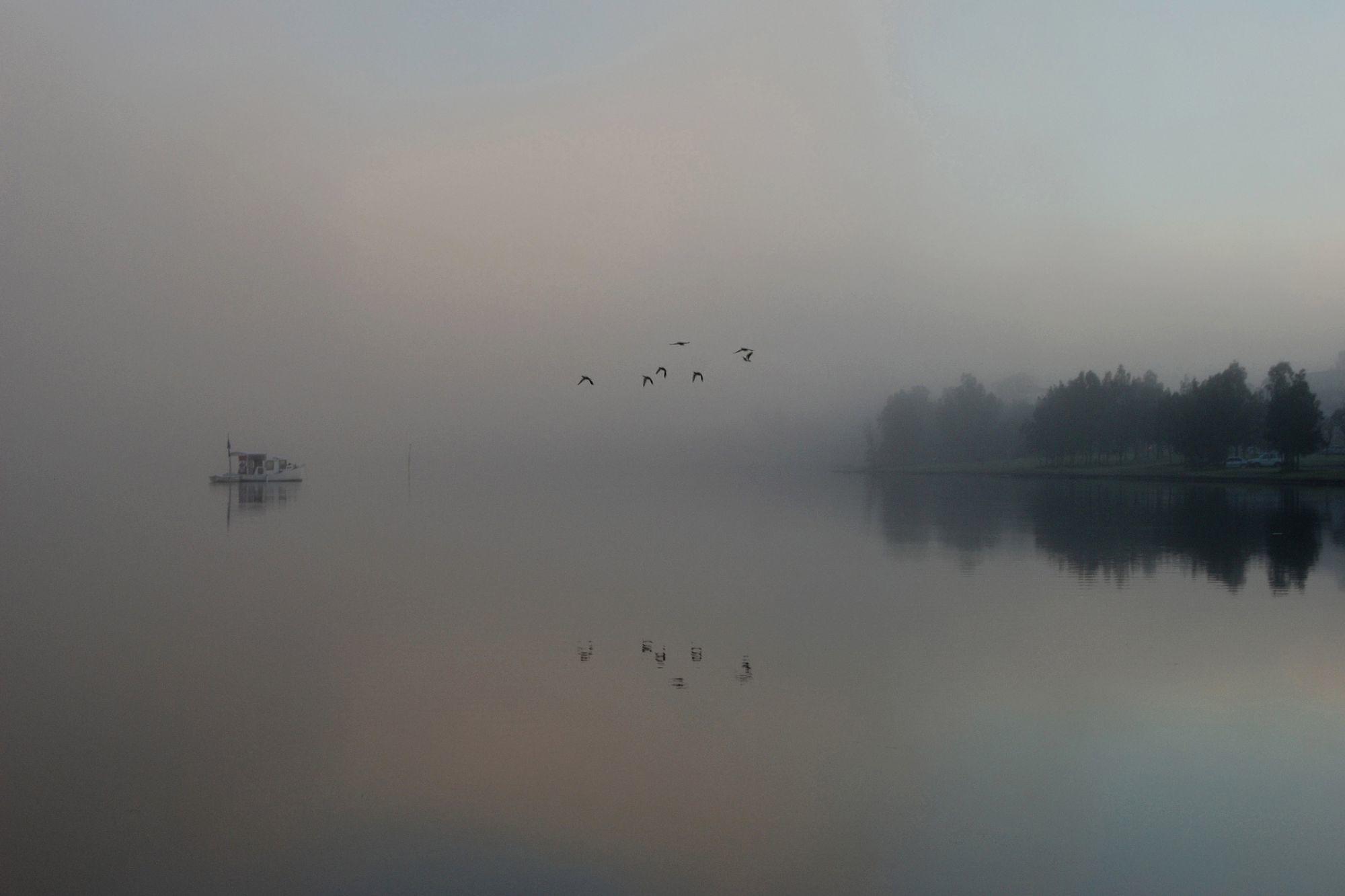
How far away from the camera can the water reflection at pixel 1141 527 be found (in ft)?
100

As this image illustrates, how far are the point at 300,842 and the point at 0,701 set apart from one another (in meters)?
8.37

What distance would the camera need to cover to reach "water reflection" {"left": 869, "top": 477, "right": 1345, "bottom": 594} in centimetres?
3062

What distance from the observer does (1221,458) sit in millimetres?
98000

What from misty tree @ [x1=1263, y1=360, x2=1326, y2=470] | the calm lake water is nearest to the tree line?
misty tree @ [x1=1263, y1=360, x2=1326, y2=470]

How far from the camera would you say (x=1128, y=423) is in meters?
117

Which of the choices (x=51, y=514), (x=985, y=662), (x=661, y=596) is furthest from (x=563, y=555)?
(x=51, y=514)

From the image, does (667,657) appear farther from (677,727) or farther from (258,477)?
(258,477)

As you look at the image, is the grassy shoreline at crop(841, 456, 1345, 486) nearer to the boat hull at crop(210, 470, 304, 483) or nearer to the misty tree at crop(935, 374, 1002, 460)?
the misty tree at crop(935, 374, 1002, 460)

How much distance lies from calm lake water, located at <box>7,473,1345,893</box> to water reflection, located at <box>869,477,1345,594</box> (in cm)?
82

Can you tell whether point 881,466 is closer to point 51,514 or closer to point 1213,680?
point 51,514

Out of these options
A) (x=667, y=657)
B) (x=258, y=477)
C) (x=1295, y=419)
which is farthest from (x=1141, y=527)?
(x=258, y=477)

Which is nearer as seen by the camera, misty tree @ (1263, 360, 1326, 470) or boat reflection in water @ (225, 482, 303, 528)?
boat reflection in water @ (225, 482, 303, 528)

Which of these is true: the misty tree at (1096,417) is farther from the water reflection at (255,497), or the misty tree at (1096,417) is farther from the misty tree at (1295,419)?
the water reflection at (255,497)

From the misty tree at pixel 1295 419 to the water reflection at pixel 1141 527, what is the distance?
5.52m
